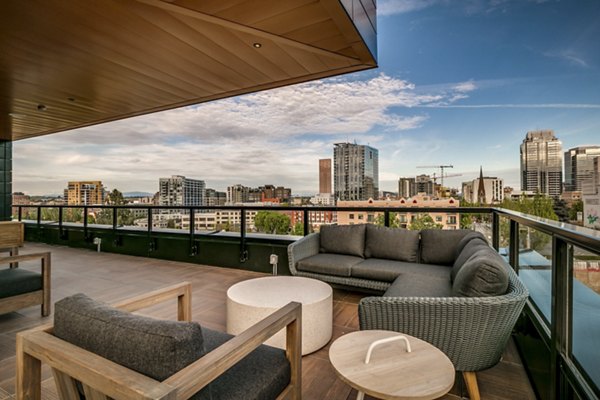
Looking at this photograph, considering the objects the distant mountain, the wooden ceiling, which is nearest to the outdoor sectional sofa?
the wooden ceiling

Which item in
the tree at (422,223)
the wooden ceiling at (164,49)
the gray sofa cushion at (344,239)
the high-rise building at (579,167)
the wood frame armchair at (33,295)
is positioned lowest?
the wood frame armchair at (33,295)

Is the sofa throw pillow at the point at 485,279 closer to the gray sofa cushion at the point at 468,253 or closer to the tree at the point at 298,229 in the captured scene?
the gray sofa cushion at the point at 468,253

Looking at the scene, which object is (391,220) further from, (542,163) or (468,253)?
(542,163)

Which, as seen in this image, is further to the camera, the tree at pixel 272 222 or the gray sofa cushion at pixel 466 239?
the tree at pixel 272 222

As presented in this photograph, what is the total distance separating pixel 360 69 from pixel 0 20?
3.60 meters

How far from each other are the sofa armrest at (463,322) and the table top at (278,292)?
2.83 ft

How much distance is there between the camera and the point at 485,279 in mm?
1793

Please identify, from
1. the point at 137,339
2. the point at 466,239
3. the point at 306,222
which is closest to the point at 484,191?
the point at 466,239

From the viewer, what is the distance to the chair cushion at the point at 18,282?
297 centimetres

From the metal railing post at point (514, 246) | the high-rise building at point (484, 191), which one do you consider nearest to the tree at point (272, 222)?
the high-rise building at point (484, 191)

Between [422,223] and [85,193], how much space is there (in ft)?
26.8

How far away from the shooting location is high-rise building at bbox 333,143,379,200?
6.32m

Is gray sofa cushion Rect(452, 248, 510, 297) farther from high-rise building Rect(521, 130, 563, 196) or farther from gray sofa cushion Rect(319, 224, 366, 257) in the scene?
Answer: high-rise building Rect(521, 130, 563, 196)

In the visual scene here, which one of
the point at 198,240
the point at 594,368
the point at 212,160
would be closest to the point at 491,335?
the point at 594,368
